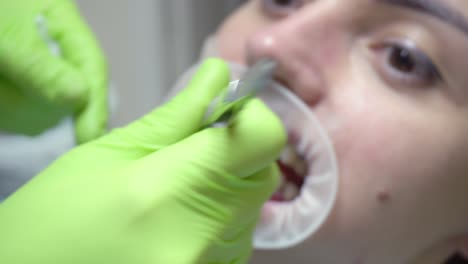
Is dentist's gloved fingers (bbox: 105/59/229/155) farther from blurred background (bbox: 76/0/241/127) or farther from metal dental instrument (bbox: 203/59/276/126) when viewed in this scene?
blurred background (bbox: 76/0/241/127)

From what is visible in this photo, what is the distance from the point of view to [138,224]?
591mm

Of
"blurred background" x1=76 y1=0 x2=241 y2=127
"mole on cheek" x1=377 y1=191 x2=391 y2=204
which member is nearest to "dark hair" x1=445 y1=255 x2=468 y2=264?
"mole on cheek" x1=377 y1=191 x2=391 y2=204

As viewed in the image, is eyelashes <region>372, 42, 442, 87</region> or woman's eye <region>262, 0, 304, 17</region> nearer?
eyelashes <region>372, 42, 442, 87</region>

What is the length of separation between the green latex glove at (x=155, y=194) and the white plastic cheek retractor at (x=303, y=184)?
14cm

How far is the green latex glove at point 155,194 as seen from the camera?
58cm

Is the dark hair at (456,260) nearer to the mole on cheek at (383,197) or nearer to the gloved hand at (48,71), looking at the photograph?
the mole on cheek at (383,197)

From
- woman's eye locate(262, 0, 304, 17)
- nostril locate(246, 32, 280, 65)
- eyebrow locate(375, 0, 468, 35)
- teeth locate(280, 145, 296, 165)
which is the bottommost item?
teeth locate(280, 145, 296, 165)

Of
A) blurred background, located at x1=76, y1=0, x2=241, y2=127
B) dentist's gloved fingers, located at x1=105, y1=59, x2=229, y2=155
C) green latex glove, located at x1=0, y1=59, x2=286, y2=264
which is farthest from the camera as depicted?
blurred background, located at x1=76, y1=0, x2=241, y2=127

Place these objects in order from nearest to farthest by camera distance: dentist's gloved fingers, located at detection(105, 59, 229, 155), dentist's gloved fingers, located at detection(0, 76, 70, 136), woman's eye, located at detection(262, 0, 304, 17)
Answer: dentist's gloved fingers, located at detection(105, 59, 229, 155), dentist's gloved fingers, located at detection(0, 76, 70, 136), woman's eye, located at detection(262, 0, 304, 17)

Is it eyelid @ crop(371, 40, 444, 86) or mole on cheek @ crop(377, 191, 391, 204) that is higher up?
eyelid @ crop(371, 40, 444, 86)

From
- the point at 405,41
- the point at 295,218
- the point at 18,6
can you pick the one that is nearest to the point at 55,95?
the point at 18,6

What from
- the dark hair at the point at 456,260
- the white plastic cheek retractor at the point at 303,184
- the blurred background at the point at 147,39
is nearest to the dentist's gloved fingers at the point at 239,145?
the white plastic cheek retractor at the point at 303,184

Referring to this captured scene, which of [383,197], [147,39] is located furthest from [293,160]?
[147,39]

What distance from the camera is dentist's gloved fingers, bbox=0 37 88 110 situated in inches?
30.4
